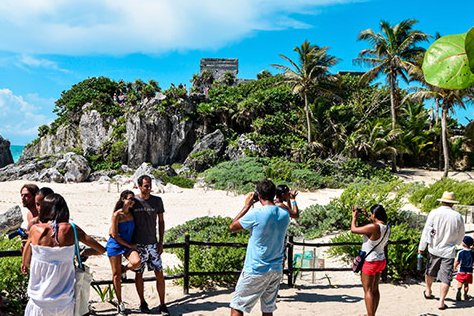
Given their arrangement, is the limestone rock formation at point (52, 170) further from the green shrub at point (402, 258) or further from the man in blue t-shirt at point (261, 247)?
the man in blue t-shirt at point (261, 247)

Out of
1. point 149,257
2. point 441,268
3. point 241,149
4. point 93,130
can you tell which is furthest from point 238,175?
point 149,257

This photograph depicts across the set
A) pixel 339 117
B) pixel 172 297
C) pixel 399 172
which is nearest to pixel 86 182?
pixel 339 117

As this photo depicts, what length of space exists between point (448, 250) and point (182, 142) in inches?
1030

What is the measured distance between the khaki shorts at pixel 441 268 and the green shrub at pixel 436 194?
787 centimetres

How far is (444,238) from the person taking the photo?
6.41 metres

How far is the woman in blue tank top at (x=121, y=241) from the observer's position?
5.68m

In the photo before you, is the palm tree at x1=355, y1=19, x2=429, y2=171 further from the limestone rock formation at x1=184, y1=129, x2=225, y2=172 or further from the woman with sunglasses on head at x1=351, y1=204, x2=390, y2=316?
the woman with sunglasses on head at x1=351, y1=204, x2=390, y2=316

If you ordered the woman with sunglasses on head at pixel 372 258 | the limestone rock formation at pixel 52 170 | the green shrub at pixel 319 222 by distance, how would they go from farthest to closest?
the limestone rock formation at pixel 52 170 → the green shrub at pixel 319 222 → the woman with sunglasses on head at pixel 372 258

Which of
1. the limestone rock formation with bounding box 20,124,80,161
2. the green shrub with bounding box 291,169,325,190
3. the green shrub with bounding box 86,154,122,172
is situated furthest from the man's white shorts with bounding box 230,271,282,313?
the limestone rock formation with bounding box 20,124,80,161

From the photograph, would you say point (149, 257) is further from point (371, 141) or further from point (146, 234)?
point (371, 141)

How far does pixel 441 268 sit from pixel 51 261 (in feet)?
17.1

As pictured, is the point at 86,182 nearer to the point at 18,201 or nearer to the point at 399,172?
the point at 18,201

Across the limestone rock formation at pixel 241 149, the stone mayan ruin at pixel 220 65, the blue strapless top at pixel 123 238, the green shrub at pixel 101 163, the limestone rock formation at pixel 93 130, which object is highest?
the stone mayan ruin at pixel 220 65

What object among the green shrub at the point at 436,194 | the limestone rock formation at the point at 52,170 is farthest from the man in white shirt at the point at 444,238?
the limestone rock formation at the point at 52,170
